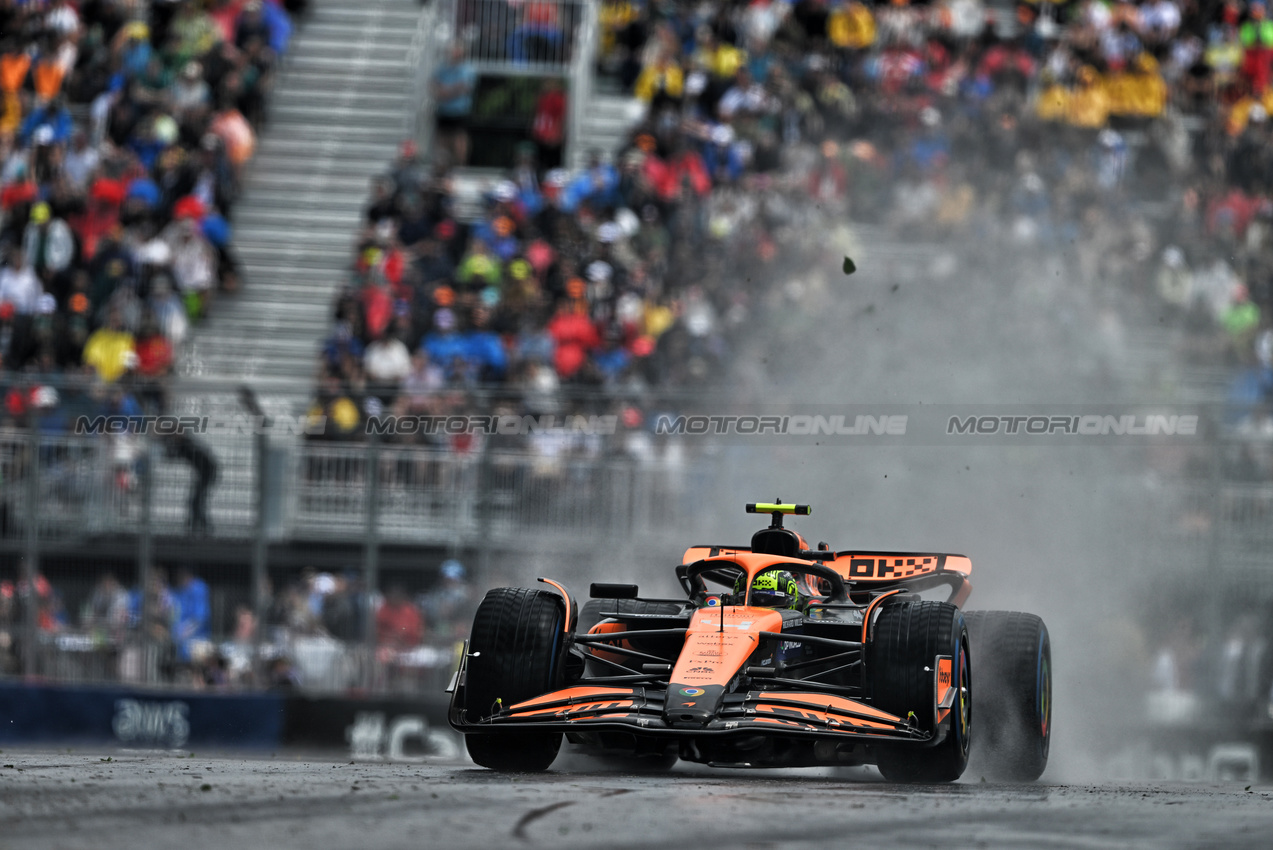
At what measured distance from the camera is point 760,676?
9.60 metres

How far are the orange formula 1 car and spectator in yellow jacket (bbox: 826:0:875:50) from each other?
35.7ft

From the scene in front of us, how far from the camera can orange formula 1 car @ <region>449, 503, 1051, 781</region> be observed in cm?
907

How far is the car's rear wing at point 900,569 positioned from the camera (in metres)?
11.5

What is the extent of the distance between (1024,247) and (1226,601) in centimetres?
527

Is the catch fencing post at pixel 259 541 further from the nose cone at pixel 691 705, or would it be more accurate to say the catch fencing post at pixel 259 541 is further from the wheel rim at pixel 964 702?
the wheel rim at pixel 964 702

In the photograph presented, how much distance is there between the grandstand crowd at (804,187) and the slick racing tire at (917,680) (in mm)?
6883

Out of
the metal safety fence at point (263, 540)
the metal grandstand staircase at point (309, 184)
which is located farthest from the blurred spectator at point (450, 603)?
the metal grandstand staircase at point (309, 184)

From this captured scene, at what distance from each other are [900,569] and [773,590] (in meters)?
1.55

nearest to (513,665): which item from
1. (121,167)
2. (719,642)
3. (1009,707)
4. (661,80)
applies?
(719,642)

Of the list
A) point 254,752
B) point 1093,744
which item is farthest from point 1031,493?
point 254,752

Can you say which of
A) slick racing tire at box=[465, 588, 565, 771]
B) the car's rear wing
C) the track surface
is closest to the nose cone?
the track surface

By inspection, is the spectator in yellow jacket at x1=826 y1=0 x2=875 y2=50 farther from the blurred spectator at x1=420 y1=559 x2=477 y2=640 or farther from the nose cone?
the nose cone

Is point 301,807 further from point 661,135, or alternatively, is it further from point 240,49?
point 240,49

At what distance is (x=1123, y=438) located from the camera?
583 inches
